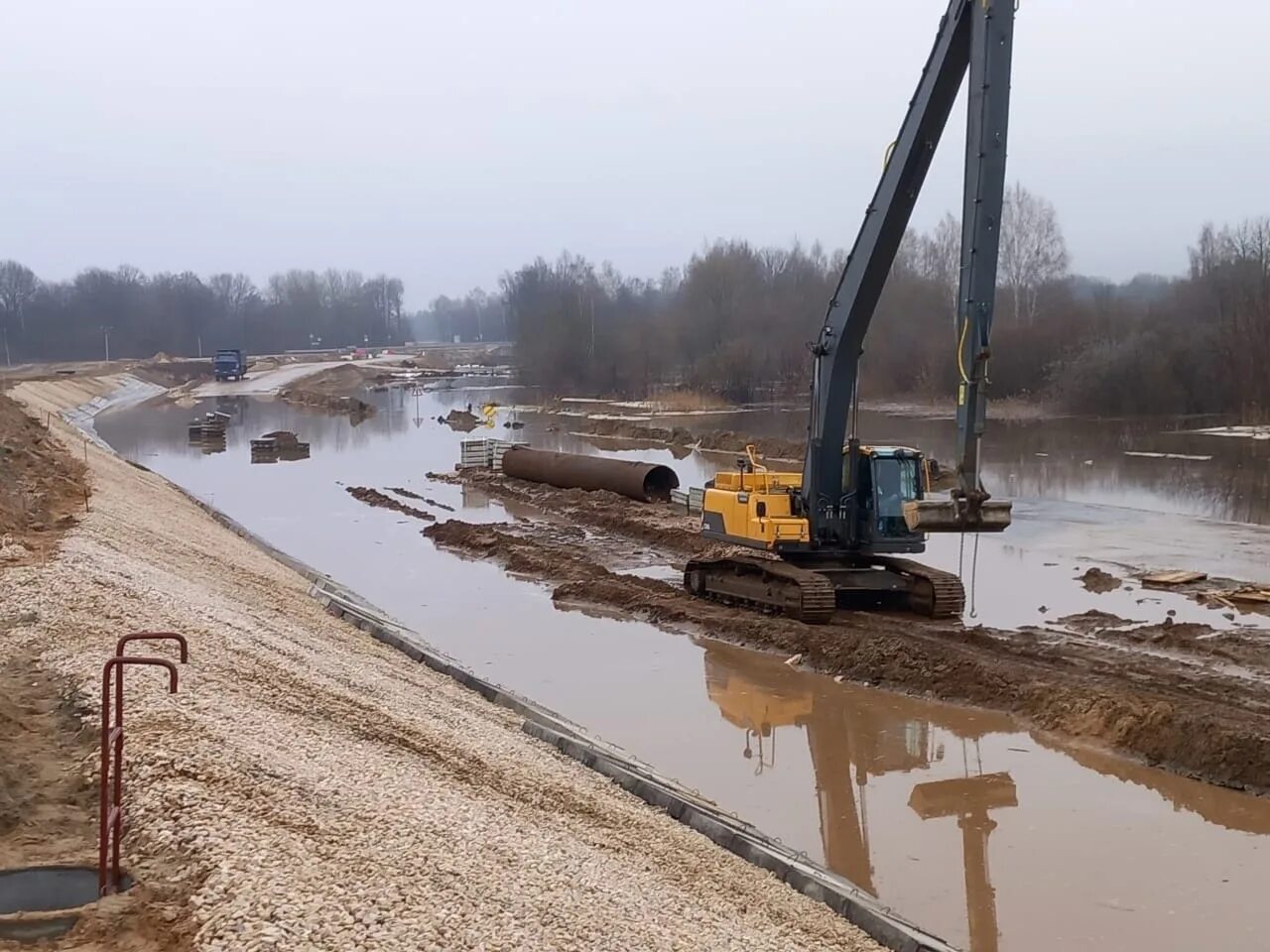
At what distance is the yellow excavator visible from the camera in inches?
561

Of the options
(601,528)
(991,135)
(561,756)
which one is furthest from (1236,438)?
(561,756)

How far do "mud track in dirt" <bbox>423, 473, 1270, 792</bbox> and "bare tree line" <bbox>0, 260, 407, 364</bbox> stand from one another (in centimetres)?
12451

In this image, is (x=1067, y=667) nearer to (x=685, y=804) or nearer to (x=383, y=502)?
(x=685, y=804)

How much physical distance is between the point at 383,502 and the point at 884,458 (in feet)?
65.2

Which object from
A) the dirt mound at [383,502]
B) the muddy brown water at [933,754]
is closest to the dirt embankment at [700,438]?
the dirt mound at [383,502]

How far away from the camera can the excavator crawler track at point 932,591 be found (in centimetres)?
1883

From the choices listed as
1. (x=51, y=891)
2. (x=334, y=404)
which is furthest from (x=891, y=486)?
(x=334, y=404)

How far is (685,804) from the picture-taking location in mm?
10445

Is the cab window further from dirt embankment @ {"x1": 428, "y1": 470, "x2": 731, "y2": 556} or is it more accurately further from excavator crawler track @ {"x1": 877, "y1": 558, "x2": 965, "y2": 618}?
dirt embankment @ {"x1": 428, "y1": 470, "x2": 731, "y2": 556}

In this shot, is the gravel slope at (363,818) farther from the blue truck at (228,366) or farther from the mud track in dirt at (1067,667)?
the blue truck at (228,366)

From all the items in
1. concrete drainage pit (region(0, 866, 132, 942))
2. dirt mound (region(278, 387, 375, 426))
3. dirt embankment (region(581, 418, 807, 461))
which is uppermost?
dirt mound (region(278, 387, 375, 426))

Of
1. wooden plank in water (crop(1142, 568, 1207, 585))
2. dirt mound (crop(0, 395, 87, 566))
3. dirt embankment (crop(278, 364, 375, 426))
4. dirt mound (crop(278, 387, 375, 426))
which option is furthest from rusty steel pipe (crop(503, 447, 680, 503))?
dirt embankment (crop(278, 364, 375, 426))

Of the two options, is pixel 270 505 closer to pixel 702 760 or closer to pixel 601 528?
pixel 601 528

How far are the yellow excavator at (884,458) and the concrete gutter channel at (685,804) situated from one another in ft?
16.6
